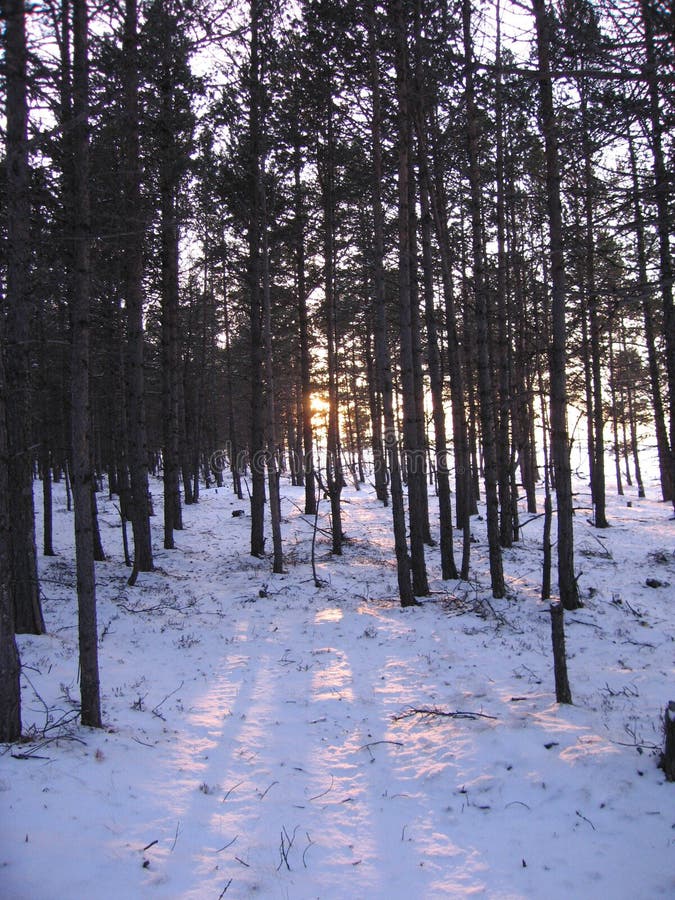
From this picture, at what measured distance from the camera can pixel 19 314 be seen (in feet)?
21.9

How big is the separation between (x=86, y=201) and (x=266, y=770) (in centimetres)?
601

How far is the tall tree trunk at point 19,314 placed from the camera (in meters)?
4.42

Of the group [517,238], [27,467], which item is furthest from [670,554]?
[27,467]

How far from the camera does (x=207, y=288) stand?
2795 centimetres

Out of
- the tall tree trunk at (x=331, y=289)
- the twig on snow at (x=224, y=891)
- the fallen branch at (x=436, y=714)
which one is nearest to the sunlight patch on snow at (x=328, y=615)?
the fallen branch at (x=436, y=714)

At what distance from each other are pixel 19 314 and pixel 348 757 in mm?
6645

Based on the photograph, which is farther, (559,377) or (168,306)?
(168,306)

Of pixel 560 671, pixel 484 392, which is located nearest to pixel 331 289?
pixel 484 392

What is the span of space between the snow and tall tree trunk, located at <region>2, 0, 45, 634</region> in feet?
3.19

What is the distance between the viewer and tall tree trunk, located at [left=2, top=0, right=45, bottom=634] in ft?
14.5

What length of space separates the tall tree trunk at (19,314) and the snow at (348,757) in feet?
3.19

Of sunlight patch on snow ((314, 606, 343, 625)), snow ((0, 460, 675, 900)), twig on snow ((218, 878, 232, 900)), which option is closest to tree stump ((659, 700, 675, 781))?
snow ((0, 460, 675, 900))

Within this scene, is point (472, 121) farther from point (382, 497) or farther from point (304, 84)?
point (382, 497)

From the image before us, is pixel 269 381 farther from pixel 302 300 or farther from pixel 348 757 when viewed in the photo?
pixel 348 757
